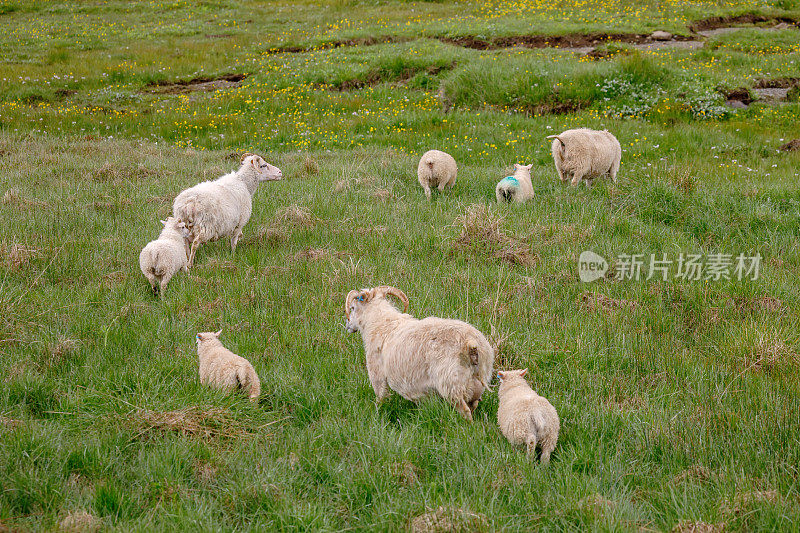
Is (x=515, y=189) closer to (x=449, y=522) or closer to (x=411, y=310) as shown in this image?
(x=411, y=310)

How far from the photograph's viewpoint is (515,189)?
423 inches

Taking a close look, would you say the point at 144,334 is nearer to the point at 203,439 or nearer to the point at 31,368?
the point at 31,368

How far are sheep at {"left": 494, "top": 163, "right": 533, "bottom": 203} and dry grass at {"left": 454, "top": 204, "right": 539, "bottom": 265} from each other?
1.82 m

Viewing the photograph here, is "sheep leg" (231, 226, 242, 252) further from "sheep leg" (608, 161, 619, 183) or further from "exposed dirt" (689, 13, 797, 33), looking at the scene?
"exposed dirt" (689, 13, 797, 33)

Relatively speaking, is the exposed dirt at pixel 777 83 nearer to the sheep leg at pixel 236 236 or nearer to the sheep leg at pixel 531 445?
the sheep leg at pixel 236 236

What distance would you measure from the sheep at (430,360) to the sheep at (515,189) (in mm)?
5790

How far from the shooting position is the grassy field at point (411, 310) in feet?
12.8

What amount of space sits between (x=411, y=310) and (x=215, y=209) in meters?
3.60

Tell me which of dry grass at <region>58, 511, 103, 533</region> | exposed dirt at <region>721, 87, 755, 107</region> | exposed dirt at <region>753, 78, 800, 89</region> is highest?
exposed dirt at <region>753, 78, 800, 89</region>

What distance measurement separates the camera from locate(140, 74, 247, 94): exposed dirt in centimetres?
2216

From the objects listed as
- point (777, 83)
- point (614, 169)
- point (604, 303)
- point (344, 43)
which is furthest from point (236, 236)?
point (344, 43)

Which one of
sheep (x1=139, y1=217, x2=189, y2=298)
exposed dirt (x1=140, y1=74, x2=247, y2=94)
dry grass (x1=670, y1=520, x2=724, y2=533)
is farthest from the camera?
exposed dirt (x1=140, y1=74, x2=247, y2=94)

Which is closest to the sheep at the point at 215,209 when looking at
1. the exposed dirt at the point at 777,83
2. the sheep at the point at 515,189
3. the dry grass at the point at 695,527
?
the sheep at the point at 515,189

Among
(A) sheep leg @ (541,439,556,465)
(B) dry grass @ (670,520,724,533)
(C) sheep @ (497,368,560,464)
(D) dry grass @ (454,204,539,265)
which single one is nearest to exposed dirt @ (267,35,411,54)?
(D) dry grass @ (454,204,539,265)
